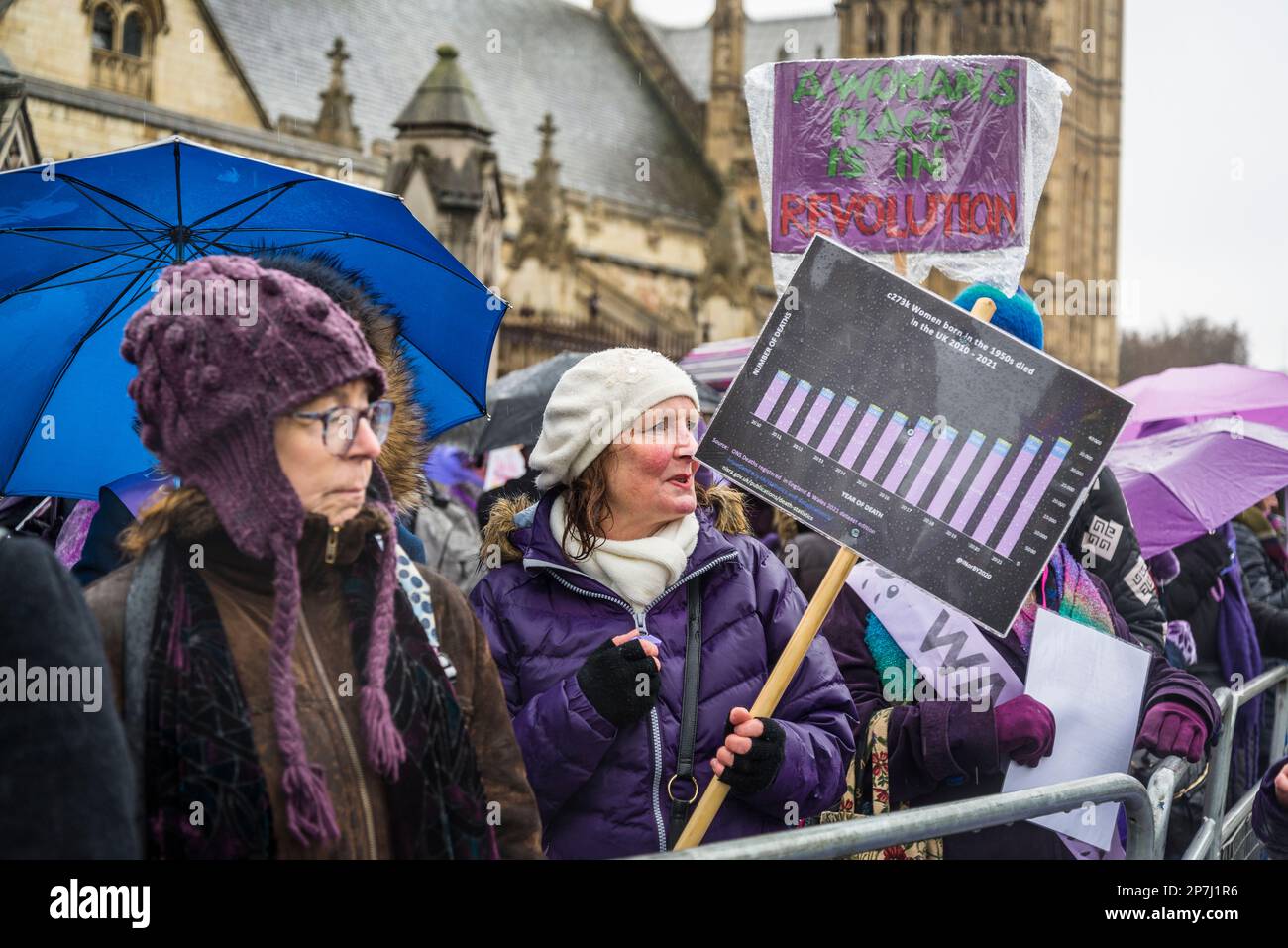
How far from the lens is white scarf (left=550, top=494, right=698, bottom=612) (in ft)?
11.0

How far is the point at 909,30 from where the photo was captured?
52219mm

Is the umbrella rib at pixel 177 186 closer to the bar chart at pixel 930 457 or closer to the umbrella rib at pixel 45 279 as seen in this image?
the umbrella rib at pixel 45 279

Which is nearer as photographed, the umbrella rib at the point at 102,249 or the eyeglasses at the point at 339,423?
the eyeglasses at the point at 339,423

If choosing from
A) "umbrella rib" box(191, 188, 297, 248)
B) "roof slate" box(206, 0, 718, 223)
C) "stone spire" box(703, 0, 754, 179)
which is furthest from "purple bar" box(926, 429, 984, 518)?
"stone spire" box(703, 0, 754, 179)

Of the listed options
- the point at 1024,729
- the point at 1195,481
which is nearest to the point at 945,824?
the point at 1024,729

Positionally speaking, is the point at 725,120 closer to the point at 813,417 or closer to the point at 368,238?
the point at 368,238

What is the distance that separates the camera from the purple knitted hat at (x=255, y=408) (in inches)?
88.9

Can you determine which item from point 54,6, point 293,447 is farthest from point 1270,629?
point 54,6

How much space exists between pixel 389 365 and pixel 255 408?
0.51m

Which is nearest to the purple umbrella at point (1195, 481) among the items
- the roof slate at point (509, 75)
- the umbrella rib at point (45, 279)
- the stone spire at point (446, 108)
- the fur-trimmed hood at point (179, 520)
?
the umbrella rib at point (45, 279)

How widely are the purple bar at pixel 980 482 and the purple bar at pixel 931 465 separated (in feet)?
0.25

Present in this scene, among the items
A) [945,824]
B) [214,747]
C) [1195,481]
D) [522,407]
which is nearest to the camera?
[214,747]

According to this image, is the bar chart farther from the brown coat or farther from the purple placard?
the purple placard
